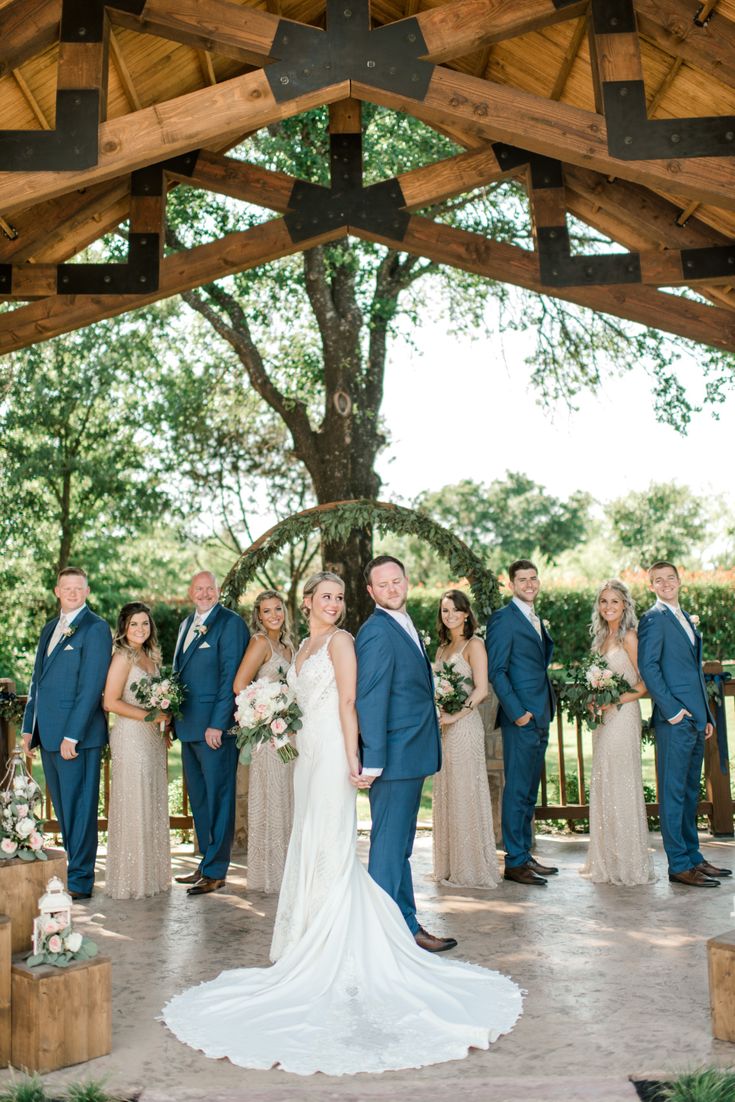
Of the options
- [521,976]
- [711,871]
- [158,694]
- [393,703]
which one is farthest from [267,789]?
[711,871]

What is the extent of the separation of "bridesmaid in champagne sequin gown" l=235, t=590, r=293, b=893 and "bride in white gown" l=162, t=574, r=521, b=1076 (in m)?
1.56

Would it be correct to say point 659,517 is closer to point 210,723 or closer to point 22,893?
point 210,723

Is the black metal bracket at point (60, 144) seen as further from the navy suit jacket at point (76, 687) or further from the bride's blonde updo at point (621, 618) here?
the bride's blonde updo at point (621, 618)

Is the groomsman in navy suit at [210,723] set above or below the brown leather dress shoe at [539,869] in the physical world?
above

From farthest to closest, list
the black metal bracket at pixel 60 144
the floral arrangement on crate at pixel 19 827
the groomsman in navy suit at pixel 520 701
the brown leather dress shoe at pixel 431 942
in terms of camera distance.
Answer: the groomsman in navy suit at pixel 520 701
the brown leather dress shoe at pixel 431 942
the black metal bracket at pixel 60 144
the floral arrangement on crate at pixel 19 827

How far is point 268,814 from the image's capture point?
7117 millimetres

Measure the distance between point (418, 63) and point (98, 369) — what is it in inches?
430

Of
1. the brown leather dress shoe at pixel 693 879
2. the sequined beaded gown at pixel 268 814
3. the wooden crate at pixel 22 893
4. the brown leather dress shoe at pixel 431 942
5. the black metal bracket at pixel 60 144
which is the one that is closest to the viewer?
the wooden crate at pixel 22 893

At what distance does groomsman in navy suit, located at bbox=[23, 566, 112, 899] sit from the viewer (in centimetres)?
691

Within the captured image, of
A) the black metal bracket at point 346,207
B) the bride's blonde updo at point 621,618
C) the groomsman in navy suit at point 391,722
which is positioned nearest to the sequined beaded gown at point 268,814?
the groomsman in navy suit at point 391,722

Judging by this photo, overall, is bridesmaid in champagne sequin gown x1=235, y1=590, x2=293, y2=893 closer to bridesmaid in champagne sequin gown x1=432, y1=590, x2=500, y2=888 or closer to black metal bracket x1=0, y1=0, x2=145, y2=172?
bridesmaid in champagne sequin gown x1=432, y1=590, x2=500, y2=888

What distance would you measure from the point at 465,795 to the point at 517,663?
3.01 ft

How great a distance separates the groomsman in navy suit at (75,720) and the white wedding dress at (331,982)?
6.57ft

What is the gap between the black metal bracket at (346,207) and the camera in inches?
289
